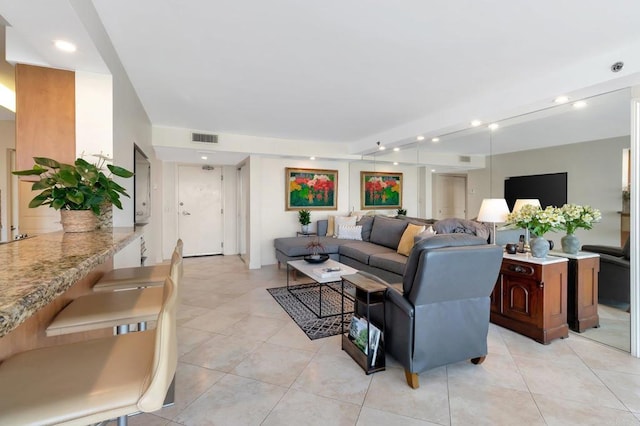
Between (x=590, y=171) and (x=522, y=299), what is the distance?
4.48 feet

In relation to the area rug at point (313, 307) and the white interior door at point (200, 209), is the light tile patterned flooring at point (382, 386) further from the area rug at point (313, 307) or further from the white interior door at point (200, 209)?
the white interior door at point (200, 209)

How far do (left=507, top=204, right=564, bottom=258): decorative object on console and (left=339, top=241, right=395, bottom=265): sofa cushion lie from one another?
76.5 inches

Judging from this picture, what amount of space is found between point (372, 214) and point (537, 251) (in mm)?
3470

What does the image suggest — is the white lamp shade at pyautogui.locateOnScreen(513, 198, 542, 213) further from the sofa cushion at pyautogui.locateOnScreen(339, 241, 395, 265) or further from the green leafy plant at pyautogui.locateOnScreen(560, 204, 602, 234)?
the sofa cushion at pyautogui.locateOnScreen(339, 241, 395, 265)

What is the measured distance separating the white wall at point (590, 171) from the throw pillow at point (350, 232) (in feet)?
8.74

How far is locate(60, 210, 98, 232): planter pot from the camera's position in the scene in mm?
1765

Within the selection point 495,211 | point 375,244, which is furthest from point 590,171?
point 375,244

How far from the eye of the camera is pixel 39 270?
83cm

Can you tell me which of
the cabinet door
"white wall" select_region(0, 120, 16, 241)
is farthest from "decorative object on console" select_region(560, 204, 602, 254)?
"white wall" select_region(0, 120, 16, 241)

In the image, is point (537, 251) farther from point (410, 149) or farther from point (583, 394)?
point (410, 149)

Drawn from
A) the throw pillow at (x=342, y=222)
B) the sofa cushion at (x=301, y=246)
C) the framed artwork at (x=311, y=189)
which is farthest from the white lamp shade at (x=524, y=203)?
the framed artwork at (x=311, y=189)

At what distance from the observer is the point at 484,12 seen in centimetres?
191

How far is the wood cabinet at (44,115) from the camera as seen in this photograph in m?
2.03

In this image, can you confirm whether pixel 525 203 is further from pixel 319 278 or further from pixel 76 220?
pixel 76 220
